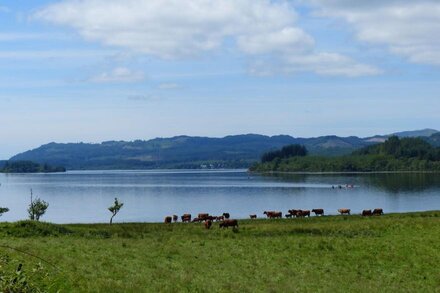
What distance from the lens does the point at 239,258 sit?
34.0 metres

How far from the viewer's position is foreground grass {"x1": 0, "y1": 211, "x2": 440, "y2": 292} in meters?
25.4

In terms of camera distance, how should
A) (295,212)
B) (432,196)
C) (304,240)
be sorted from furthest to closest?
(432,196) < (295,212) < (304,240)

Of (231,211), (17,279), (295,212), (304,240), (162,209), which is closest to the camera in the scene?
(17,279)

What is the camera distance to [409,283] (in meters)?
28.1

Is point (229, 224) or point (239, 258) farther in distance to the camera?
point (229, 224)

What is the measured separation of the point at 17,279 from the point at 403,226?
1698 inches

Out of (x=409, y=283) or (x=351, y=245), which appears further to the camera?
(x=351, y=245)

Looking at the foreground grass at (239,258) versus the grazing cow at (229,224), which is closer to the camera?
the foreground grass at (239,258)

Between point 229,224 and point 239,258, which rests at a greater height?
point 239,258

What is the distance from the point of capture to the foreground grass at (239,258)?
25.4 metres

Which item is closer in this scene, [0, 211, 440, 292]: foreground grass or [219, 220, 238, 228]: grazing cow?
[0, 211, 440, 292]: foreground grass

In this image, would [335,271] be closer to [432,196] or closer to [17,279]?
[17,279]

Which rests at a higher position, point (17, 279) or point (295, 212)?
point (17, 279)

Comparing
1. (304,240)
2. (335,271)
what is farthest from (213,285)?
(304,240)
